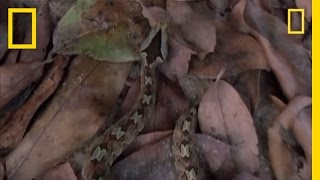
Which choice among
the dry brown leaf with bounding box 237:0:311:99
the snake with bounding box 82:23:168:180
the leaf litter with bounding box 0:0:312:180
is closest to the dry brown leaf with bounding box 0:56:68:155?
the leaf litter with bounding box 0:0:312:180

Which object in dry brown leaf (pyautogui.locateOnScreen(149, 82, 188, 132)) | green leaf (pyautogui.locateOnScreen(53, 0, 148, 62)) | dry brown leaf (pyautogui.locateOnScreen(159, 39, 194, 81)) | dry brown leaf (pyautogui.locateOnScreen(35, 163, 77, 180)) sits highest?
green leaf (pyautogui.locateOnScreen(53, 0, 148, 62))

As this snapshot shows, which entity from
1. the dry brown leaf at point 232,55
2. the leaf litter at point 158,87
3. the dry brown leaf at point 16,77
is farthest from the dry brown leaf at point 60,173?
the dry brown leaf at point 232,55

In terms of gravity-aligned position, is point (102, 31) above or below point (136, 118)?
above

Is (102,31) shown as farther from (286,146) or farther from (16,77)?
(286,146)

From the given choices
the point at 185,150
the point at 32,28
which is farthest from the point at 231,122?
the point at 32,28

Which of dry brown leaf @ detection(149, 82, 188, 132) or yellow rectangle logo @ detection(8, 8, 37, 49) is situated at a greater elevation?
yellow rectangle logo @ detection(8, 8, 37, 49)

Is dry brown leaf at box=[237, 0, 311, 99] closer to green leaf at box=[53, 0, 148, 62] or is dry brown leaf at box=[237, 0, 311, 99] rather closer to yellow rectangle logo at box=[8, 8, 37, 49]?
green leaf at box=[53, 0, 148, 62]

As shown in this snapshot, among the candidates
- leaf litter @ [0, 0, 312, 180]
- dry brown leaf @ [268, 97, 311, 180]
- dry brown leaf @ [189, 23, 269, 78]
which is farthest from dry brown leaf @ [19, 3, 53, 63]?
dry brown leaf @ [268, 97, 311, 180]
